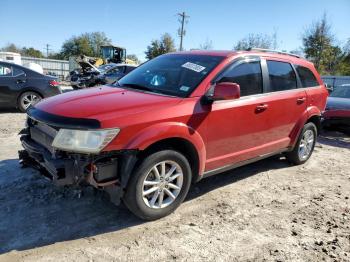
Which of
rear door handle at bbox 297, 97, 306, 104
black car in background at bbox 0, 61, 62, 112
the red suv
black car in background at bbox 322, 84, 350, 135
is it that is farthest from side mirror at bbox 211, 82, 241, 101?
black car in background at bbox 0, 61, 62, 112

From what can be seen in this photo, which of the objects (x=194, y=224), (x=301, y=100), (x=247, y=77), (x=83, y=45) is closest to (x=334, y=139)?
(x=301, y=100)

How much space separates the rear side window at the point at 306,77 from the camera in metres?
5.94

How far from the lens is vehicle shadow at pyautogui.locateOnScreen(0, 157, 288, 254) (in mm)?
3494

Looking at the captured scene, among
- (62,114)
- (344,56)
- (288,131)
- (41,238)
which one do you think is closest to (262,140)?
(288,131)

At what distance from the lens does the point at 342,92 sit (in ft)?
33.7

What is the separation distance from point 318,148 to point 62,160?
19.7 ft

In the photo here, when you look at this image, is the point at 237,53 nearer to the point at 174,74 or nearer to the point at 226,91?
the point at 174,74

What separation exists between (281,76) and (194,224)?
2.76m

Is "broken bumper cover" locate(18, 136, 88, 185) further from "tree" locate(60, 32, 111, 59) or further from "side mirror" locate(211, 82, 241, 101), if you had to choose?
"tree" locate(60, 32, 111, 59)

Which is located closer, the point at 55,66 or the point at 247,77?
the point at 247,77

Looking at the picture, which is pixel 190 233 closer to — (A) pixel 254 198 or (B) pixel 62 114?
(A) pixel 254 198

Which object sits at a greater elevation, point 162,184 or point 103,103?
point 103,103

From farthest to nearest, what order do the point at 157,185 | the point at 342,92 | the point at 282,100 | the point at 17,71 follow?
the point at 342,92, the point at 17,71, the point at 282,100, the point at 157,185

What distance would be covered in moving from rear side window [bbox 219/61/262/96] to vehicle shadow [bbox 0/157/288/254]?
4.55 feet
